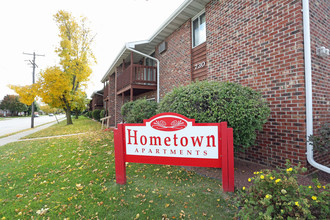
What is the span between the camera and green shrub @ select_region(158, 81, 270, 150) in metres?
3.36

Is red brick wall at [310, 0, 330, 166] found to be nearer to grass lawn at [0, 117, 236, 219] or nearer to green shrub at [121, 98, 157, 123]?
grass lawn at [0, 117, 236, 219]

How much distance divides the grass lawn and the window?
17.4 feet

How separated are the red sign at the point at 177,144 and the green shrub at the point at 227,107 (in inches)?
25.1

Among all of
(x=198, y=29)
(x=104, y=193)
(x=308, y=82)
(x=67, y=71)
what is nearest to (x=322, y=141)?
(x=308, y=82)

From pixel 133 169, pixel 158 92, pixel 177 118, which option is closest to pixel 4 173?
pixel 133 169

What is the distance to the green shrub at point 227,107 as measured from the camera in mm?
3361

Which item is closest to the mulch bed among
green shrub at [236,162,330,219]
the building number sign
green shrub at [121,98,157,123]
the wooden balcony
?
green shrub at [236,162,330,219]

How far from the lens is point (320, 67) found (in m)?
3.88

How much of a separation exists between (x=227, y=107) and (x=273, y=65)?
70.5 inches

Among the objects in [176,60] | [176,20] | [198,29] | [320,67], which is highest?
[176,20]

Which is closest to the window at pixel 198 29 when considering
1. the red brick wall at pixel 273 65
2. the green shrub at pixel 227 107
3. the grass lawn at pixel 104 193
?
the red brick wall at pixel 273 65

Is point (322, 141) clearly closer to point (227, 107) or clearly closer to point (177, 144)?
point (227, 107)

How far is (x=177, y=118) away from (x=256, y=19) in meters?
3.66

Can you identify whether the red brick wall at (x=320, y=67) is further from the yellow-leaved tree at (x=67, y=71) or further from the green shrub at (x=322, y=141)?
the yellow-leaved tree at (x=67, y=71)
